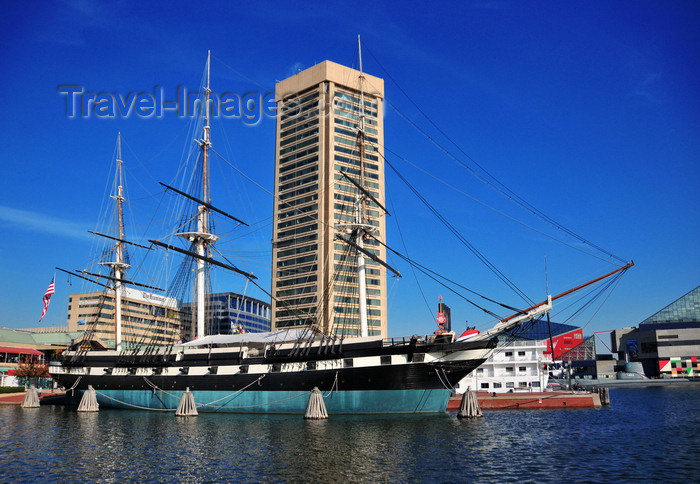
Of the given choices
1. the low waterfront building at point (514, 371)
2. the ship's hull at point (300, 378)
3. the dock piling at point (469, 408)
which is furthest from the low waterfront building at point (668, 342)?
the ship's hull at point (300, 378)

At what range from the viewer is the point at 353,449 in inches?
1054

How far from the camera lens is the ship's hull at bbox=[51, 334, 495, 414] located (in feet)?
134

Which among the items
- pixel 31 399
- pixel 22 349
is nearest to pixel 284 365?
pixel 31 399

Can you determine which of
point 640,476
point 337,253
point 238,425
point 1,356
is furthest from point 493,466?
point 337,253

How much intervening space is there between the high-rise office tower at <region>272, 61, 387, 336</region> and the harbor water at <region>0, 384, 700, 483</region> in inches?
3551

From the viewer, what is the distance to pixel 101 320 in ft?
575

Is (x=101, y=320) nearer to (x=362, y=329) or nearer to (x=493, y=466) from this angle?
(x=362, y=329)

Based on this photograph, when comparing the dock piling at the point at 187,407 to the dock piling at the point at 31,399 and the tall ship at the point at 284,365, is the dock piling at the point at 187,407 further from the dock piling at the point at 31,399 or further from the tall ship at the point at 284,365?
the dock piling at the point at 31,399

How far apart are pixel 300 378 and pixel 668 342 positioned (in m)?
141

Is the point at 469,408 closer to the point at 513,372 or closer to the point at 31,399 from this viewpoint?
the point at 513,372

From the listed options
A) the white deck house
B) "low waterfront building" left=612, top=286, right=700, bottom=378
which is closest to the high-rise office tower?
the white deck house

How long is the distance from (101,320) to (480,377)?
141 m

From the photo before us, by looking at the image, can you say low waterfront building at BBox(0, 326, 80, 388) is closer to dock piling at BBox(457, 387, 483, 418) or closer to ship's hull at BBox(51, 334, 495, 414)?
ship's hull at BBox(51, 334, 495, 414)

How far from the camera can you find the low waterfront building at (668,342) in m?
149
